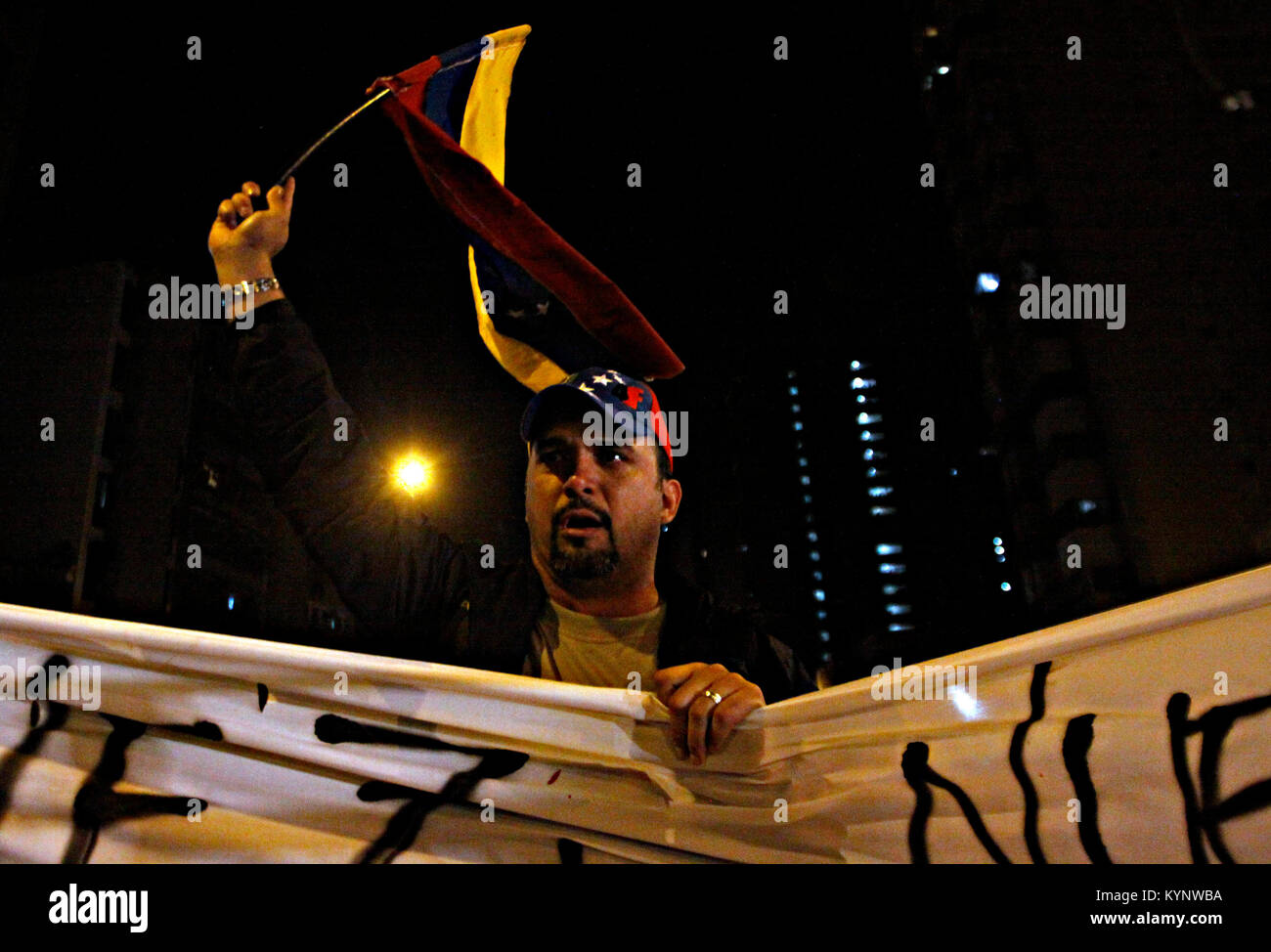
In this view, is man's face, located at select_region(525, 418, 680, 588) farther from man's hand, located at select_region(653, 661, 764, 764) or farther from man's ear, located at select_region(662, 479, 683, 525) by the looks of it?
man's hand, located at select_region(653, 661, 764, 764)

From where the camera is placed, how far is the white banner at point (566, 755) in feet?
3.11

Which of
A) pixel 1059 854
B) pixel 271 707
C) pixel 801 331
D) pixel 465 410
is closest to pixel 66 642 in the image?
pixel 271 707

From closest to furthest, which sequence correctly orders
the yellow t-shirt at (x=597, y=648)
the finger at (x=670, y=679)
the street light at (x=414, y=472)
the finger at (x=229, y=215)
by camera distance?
the finger at (x=670, y=679) → the yellow t-shirt at (x=597, y=648) → the finger at (x=229, y=215) → the street light at (x=414, y=472)

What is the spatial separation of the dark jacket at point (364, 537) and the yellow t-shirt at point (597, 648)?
29mm

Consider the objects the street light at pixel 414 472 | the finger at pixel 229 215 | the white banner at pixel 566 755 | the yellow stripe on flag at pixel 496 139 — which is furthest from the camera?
the street light at pixel 414 472

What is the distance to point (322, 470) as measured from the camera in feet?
5.52

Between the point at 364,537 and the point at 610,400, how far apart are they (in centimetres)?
62

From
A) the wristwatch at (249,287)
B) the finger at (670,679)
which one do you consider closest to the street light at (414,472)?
the wristwatch at (249,287)

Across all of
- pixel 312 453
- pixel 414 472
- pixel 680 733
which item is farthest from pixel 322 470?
pixel 414 472

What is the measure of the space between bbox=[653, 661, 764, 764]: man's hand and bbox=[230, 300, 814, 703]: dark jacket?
57cm

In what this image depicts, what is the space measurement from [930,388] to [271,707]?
6305 millimetres

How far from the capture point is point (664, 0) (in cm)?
293

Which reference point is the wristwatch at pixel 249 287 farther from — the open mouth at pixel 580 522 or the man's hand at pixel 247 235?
the open mouth at pixel 580 522
